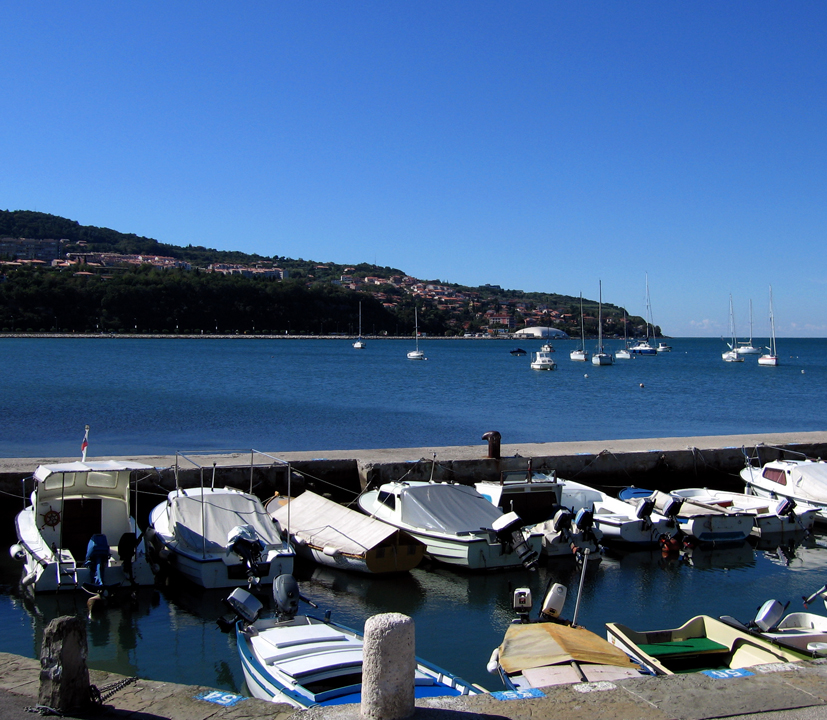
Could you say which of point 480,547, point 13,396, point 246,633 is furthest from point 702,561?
point 13,396

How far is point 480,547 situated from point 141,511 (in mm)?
7675

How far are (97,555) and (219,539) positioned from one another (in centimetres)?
207

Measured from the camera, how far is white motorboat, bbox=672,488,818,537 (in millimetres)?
17188

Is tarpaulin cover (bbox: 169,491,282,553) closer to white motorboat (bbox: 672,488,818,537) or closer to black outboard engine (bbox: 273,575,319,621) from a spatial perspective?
black outboard engine (bbox: 273,575,319,621)

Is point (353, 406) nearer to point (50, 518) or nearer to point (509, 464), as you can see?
point (509, 464)

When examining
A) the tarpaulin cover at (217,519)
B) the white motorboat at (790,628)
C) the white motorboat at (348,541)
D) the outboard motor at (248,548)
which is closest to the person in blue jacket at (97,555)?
the tarpaulin cover at (217,519)

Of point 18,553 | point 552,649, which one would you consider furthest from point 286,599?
point 18,553

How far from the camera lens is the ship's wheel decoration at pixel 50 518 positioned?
13.2 meters

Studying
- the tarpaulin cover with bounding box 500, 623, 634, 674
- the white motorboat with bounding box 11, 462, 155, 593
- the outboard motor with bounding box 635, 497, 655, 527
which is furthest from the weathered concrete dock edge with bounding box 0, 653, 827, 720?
the outboard motor with bounding box 635, 497, 655, 527

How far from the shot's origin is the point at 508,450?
21.6 metres

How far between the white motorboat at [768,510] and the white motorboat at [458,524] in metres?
5.84

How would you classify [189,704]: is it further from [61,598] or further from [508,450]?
[508,450]

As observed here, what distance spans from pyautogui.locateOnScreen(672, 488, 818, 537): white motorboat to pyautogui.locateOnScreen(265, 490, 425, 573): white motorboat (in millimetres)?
7851

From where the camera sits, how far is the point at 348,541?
564 inches
